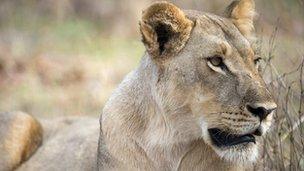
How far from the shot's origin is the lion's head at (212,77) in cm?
429

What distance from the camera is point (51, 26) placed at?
11.7 metres

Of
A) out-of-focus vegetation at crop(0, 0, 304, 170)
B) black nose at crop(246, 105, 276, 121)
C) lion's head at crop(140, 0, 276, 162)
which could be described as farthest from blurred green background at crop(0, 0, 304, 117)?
black nose at crop(246, 105, 276, 121)

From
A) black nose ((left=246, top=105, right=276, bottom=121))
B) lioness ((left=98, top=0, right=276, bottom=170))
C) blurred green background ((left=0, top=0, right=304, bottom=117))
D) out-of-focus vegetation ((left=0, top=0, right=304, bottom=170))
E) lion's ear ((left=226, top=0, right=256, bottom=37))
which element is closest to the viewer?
black nose ((left=246, top=105, right=276, bottom=121))

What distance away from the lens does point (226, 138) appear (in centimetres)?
441

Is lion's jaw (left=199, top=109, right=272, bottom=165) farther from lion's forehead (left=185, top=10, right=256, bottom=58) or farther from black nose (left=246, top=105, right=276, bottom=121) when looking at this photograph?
lion's forehead (left=185, top=10, right=256, bottom=58)

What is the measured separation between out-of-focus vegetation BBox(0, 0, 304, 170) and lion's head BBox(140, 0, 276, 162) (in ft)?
3.61

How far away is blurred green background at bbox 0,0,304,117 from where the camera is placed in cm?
865

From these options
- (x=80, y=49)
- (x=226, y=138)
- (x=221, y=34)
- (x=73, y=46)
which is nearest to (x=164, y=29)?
(x=221, y=34)

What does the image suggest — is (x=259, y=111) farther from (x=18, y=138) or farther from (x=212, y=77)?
(x=18, y=138)

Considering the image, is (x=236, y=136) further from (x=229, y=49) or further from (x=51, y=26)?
(x=51, y=26)

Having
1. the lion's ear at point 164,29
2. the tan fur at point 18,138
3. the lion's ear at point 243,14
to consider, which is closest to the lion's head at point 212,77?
the lion's ear at point 164,29

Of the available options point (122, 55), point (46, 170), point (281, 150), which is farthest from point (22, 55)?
point (281, 150)

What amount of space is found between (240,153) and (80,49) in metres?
6.57

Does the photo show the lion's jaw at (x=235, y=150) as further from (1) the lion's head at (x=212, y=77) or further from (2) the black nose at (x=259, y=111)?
(2) the black nose at (x=259, y=111)
